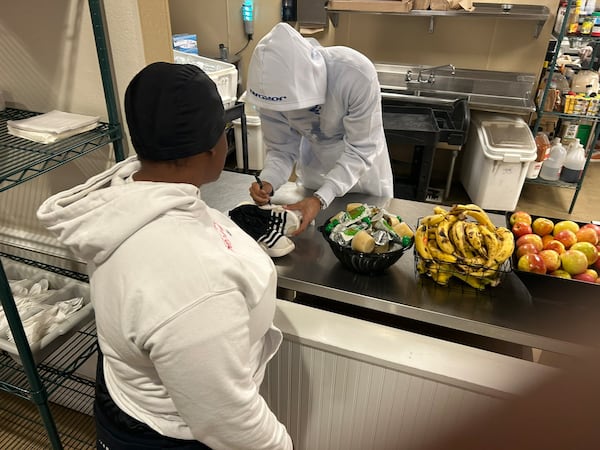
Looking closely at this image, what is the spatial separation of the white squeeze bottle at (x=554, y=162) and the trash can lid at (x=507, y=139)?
303mm

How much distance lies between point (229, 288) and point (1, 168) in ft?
2.65

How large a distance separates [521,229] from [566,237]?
0.10m

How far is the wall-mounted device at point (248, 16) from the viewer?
3.67 m

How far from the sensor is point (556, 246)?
1054 millimetres

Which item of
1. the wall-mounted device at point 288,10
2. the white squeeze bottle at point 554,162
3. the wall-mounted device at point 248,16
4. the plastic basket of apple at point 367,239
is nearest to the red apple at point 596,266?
the plastic basket of apple at point 367,239

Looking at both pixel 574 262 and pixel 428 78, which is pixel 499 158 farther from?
pixel 574 262

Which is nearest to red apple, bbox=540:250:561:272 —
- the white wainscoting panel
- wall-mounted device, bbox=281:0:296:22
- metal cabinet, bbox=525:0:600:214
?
the white wainscoting panel

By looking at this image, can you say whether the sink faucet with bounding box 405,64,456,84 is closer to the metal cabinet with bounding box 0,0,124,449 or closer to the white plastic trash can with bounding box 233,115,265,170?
the white plastic trash can with bounding box 233,115,265,170

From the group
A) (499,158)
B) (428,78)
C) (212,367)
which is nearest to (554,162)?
(499,158)

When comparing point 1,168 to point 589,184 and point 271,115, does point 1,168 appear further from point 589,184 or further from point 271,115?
point 589,184

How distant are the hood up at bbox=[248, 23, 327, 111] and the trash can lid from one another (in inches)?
83.3

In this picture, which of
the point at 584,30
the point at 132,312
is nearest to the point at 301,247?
the point at 132,312

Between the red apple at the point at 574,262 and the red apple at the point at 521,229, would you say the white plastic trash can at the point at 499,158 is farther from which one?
the red apple at the point at 574,262

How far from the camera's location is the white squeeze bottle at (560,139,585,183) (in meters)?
3.24
